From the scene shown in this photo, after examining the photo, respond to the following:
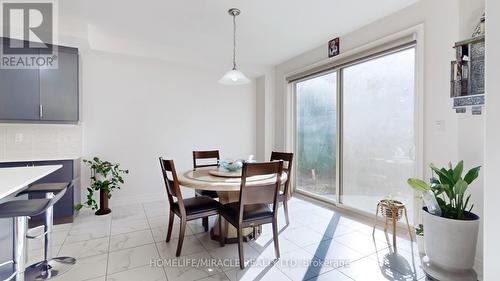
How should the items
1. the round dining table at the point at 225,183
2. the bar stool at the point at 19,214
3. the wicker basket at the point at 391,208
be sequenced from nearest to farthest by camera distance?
the bar stool at the point at 19,214
the round dining table at the point at 225,183
the wicker basket at the point at 391,208

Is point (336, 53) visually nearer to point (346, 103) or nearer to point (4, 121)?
point (346, 103)

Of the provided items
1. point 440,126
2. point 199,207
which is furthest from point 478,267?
point 199,207

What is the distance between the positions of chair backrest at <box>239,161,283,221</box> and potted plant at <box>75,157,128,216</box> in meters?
2.34

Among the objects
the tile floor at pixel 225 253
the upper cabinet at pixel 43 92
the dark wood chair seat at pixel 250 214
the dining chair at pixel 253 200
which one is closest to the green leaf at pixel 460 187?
the tile floor at pixel 225 253

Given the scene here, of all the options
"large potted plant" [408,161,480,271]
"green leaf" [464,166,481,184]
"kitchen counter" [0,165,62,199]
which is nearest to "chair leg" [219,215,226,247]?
"kitchen counter" [0,165,62,199]

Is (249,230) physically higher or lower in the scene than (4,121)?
lower

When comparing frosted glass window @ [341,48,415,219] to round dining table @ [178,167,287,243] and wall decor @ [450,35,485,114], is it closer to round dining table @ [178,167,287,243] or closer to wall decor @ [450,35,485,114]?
wall decor @ [450,35,485,114]

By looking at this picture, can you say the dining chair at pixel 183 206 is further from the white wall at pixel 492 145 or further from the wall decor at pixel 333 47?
the wall decor at pixel 333 47

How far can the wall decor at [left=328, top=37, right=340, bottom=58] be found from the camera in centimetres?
337

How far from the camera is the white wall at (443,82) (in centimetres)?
197

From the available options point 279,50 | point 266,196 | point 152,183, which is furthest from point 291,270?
point 279,50

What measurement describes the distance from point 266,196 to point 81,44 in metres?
3.13

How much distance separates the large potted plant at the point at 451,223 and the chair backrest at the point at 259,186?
1160 mm

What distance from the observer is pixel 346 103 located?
135 inches
